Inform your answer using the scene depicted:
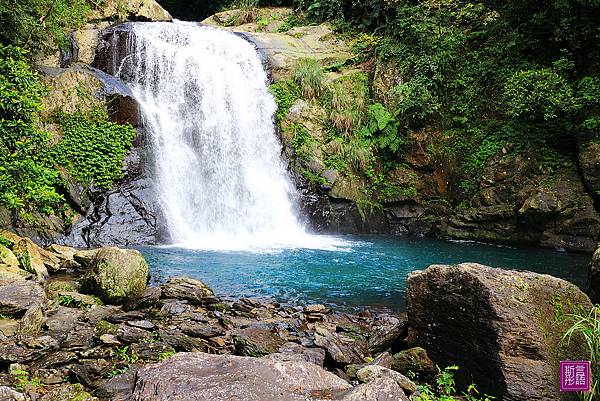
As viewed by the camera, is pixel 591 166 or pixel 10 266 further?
pixel 591 166

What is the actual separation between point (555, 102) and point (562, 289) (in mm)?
9148

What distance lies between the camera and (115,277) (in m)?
6.45

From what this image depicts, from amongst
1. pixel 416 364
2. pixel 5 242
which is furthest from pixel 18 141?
pixel 416 364

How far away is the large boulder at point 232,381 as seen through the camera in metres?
2.49

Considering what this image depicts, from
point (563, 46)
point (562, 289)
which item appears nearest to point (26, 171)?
point (562, 289)

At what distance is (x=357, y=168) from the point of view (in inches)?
599

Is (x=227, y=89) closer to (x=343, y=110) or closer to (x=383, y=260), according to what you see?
(x=343, y=110)

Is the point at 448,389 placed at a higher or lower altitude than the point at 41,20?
lower

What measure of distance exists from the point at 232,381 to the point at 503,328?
86.2 inches

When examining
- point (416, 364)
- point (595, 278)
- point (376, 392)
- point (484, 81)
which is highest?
point (484, 81)

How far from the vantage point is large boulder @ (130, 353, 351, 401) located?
2492mm

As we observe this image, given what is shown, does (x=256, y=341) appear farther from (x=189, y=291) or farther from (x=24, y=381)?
(x=24, y=381)

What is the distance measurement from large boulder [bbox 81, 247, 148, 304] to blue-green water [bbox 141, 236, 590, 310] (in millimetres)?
1227

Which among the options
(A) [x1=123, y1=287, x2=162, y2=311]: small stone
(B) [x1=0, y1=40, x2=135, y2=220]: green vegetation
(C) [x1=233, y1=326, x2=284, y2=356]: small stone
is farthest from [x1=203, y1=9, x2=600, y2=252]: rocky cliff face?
(C) [x1=233, y1=326, x2=284, y2=356]: small stone
